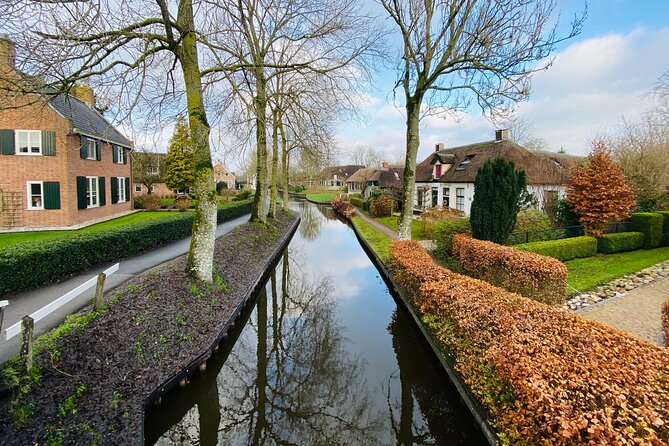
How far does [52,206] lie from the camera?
658 inches

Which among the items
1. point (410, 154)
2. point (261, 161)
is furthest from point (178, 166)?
point (410, 154)

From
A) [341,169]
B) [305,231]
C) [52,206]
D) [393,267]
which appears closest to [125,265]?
[393,267]

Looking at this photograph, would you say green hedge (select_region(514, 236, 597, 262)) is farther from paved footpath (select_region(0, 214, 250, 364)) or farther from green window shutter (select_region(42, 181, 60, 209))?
green window shutter (select_region(42, 181, 60, 209))

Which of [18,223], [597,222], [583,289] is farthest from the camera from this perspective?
[18,223]

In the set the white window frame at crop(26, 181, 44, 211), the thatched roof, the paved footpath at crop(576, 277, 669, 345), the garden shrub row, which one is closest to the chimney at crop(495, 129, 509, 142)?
the thatched roof

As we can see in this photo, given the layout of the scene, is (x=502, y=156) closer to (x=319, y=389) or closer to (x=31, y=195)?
(x=319, y=389)

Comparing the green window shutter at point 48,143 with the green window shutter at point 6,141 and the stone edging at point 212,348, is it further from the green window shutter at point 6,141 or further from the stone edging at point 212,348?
the stone edging at point 212,348

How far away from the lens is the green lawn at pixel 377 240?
13962mm

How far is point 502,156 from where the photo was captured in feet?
69.8

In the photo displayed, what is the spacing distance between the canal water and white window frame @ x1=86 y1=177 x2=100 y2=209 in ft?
51.3

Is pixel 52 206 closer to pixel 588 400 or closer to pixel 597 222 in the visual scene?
pixel 588 400

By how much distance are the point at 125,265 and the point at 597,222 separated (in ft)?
58.6

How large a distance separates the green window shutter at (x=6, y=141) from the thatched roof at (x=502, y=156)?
23.5 metres

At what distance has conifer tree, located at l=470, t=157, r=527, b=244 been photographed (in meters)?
12.0
